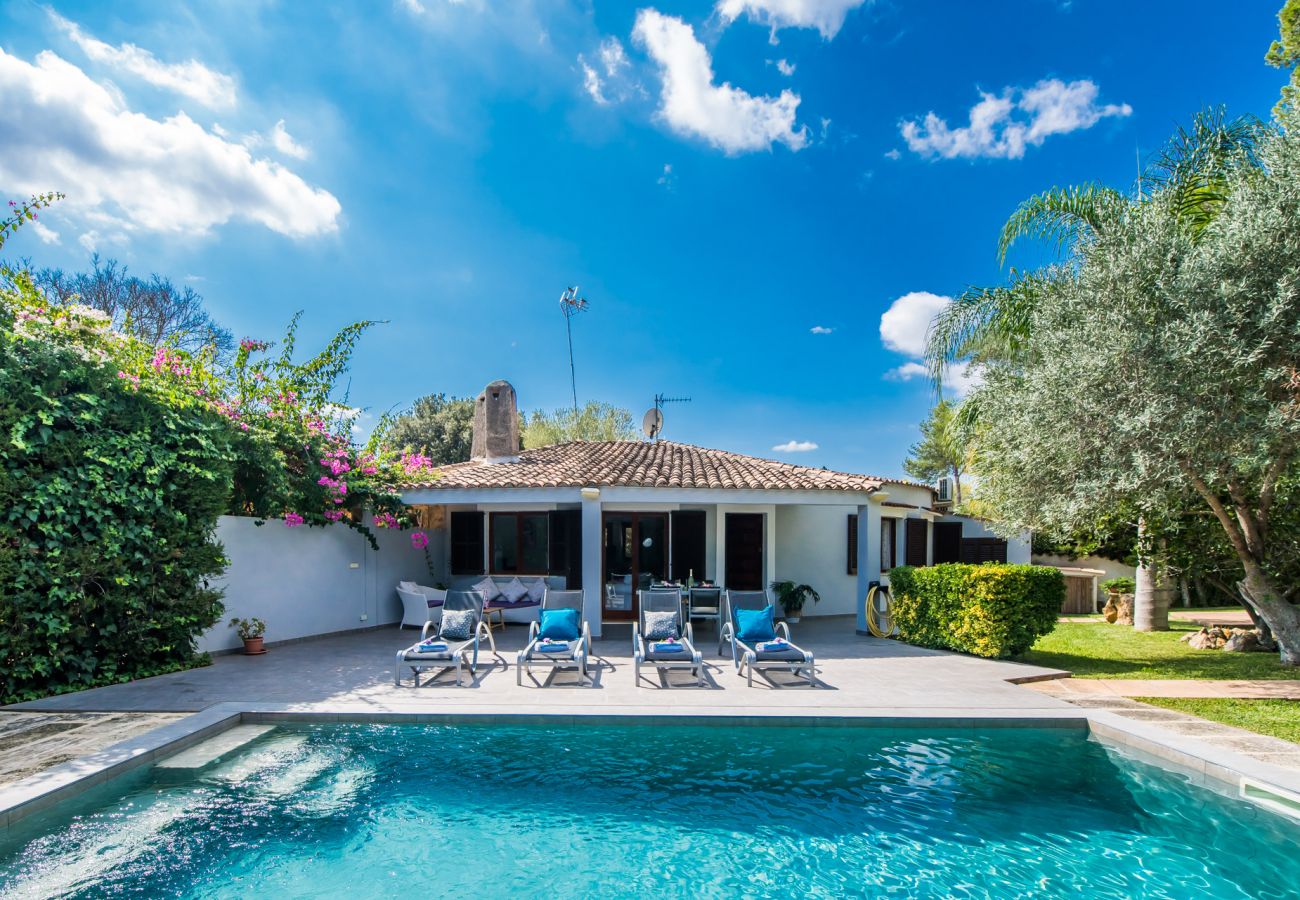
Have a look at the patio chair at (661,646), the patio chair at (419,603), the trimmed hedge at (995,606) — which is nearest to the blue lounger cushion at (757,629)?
the patio chair at (661,646)

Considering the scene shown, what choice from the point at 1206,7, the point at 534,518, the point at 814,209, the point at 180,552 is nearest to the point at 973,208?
the point at 814,209

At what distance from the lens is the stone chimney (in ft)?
57.8

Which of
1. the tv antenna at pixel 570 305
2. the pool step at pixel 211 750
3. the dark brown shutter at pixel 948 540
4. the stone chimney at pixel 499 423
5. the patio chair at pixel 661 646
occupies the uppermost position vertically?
the tv antenna at pixel 570 305

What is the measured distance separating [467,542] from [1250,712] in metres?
15.5

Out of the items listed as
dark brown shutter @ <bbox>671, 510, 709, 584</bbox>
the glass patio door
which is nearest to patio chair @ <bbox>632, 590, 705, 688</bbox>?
the glass patio door

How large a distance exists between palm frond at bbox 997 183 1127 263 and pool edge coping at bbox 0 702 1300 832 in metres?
9.09

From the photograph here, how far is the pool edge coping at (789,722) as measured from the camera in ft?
20.2

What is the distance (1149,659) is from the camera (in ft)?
40.9

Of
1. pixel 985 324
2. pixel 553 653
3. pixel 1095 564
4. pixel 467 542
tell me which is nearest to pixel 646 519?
pixel 467 542

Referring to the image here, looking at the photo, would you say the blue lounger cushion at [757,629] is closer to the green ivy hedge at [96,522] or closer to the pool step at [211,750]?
the pool step at [211,750]

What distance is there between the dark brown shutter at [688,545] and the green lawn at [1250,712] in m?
9.42

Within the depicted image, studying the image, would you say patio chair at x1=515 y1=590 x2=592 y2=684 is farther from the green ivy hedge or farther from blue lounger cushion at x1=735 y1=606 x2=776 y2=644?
the green ivy hedge

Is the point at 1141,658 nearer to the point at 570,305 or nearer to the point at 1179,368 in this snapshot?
the point at 1179,368

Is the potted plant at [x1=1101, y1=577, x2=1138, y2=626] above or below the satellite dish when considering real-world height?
below
